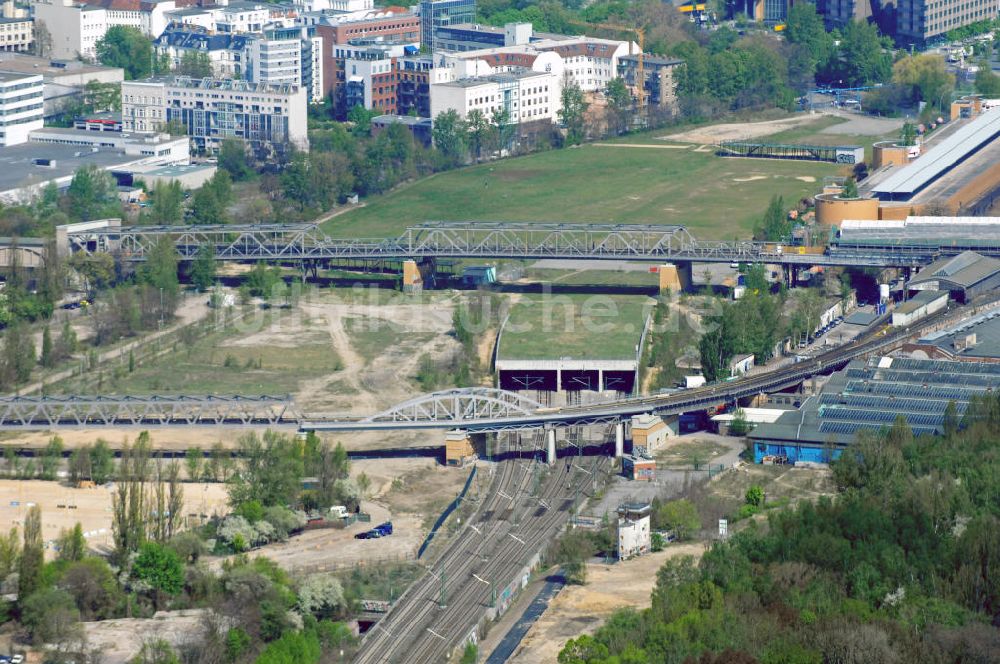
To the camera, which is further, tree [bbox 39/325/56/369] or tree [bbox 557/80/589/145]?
tree [bbox 557/80/589/145]

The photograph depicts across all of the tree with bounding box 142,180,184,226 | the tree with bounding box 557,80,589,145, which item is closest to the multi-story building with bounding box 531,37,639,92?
the tree with bounding box 557,80,589,145

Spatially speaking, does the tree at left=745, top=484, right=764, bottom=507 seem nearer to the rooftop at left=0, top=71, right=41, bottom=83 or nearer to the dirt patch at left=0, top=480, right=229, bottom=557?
the dirt patch at left=0, top=480, right=229, bottom=557

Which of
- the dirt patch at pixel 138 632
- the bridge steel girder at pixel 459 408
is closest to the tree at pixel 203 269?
the bridge steel girder at pixel 459 408

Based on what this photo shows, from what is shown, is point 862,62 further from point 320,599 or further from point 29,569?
point 29,569

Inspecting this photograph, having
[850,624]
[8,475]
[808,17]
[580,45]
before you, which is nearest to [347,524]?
[8,475]

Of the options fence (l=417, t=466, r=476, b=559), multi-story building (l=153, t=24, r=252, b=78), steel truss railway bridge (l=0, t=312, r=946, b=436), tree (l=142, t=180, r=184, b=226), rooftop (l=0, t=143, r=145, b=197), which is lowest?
fence (l=417, t=466, r=476, b=559)

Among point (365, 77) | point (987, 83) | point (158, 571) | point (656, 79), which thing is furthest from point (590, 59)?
point (158, 571)

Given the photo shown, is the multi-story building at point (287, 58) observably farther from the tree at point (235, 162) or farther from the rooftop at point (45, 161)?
the rooftop at point (45, 161)
